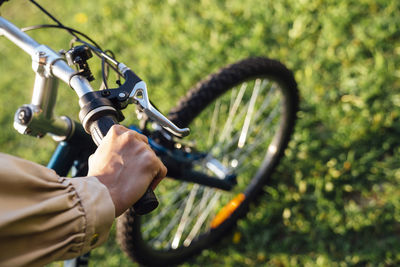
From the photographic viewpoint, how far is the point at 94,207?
84 cm

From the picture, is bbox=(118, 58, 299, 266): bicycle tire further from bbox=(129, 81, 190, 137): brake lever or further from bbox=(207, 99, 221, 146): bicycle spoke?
bbox=(129, 81, 190, 137): brake lever

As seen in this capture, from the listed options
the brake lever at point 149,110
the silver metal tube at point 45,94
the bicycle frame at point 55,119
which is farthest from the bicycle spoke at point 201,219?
the brake lever at point 149,110

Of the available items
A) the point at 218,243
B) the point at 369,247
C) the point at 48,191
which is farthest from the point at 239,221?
the point at 48,191

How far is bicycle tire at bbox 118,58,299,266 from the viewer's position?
175 cm

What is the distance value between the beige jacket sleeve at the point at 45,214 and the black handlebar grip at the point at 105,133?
0.07 metres

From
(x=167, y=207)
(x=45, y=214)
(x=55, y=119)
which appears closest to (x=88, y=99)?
(x=45, y=214)

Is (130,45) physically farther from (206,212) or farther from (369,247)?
(369,247)

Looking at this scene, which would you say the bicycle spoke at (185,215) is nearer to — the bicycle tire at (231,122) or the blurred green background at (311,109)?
the bicycle tire at (231,122)

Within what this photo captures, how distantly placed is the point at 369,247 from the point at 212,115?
4.19ft

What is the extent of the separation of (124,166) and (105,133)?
12cm

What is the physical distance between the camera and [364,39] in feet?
8.85

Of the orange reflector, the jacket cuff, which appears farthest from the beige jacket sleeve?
the orange reflector

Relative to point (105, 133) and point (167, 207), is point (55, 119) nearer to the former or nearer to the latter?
point (105, 133)

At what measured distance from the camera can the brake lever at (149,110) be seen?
3.37 ft
